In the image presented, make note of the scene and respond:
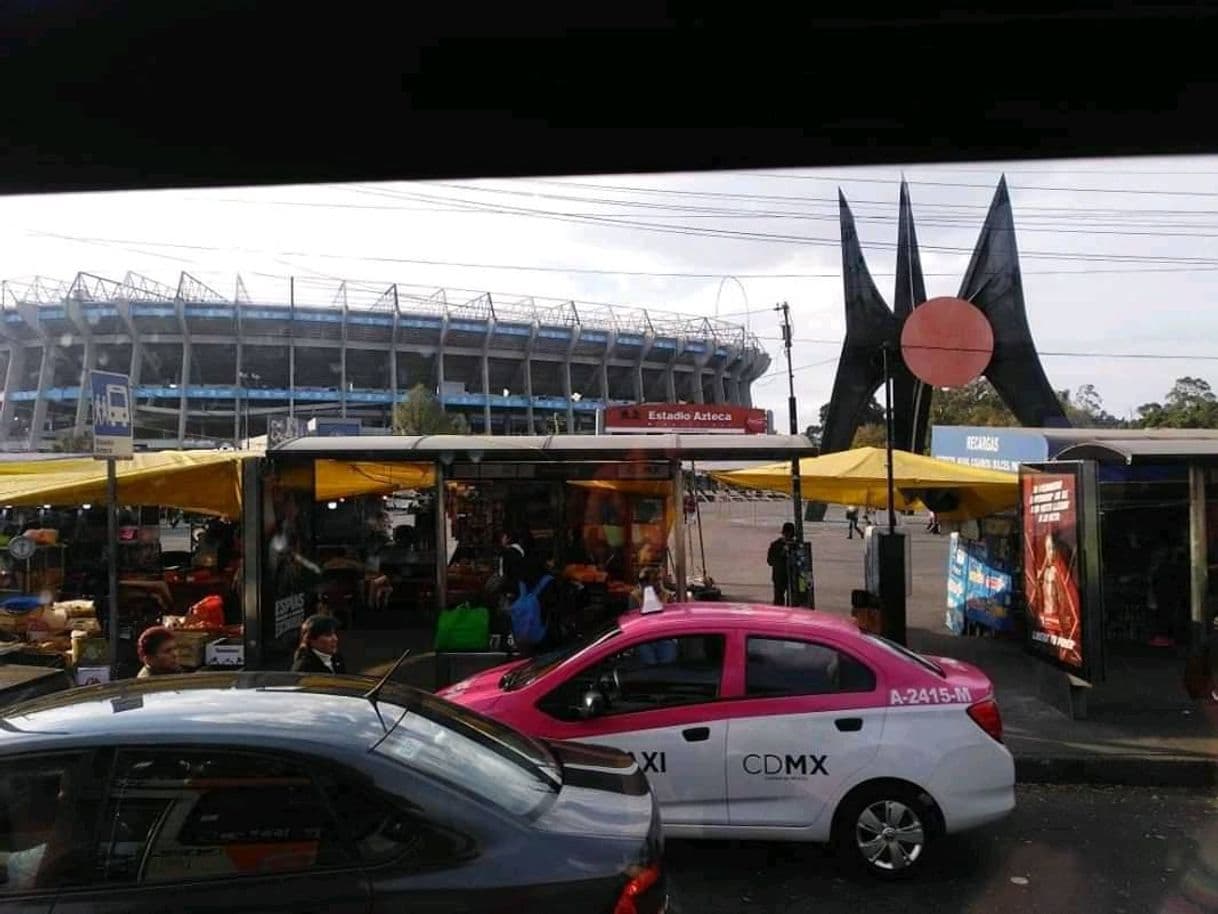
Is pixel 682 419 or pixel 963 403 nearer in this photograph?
pixel 682 419

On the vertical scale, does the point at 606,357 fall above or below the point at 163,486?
above

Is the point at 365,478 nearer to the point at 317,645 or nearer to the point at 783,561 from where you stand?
the point at 783,561

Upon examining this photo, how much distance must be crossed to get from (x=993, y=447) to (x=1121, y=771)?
1165 centimetres

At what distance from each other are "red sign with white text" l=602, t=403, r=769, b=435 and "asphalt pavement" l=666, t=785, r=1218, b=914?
31729mm

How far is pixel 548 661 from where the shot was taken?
18.0 ft

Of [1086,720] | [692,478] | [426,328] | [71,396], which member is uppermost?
[426,328]

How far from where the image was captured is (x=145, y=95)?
409 cm

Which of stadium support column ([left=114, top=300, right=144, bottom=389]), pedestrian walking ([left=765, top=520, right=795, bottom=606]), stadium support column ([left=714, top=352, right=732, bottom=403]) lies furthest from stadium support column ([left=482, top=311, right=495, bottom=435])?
pedestrian walking ([left=765, top=520, right=795, bottom=606])

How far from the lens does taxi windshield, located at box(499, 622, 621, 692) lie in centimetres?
530

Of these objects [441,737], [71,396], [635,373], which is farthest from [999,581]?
[635,373]

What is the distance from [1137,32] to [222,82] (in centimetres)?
380

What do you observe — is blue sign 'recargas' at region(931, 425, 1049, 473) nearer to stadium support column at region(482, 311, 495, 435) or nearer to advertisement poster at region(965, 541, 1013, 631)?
advertisement poster at region(965, 541, 1013, 631)

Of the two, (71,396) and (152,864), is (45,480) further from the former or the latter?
(71,396)

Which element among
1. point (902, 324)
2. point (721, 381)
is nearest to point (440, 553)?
point (902, 324)
